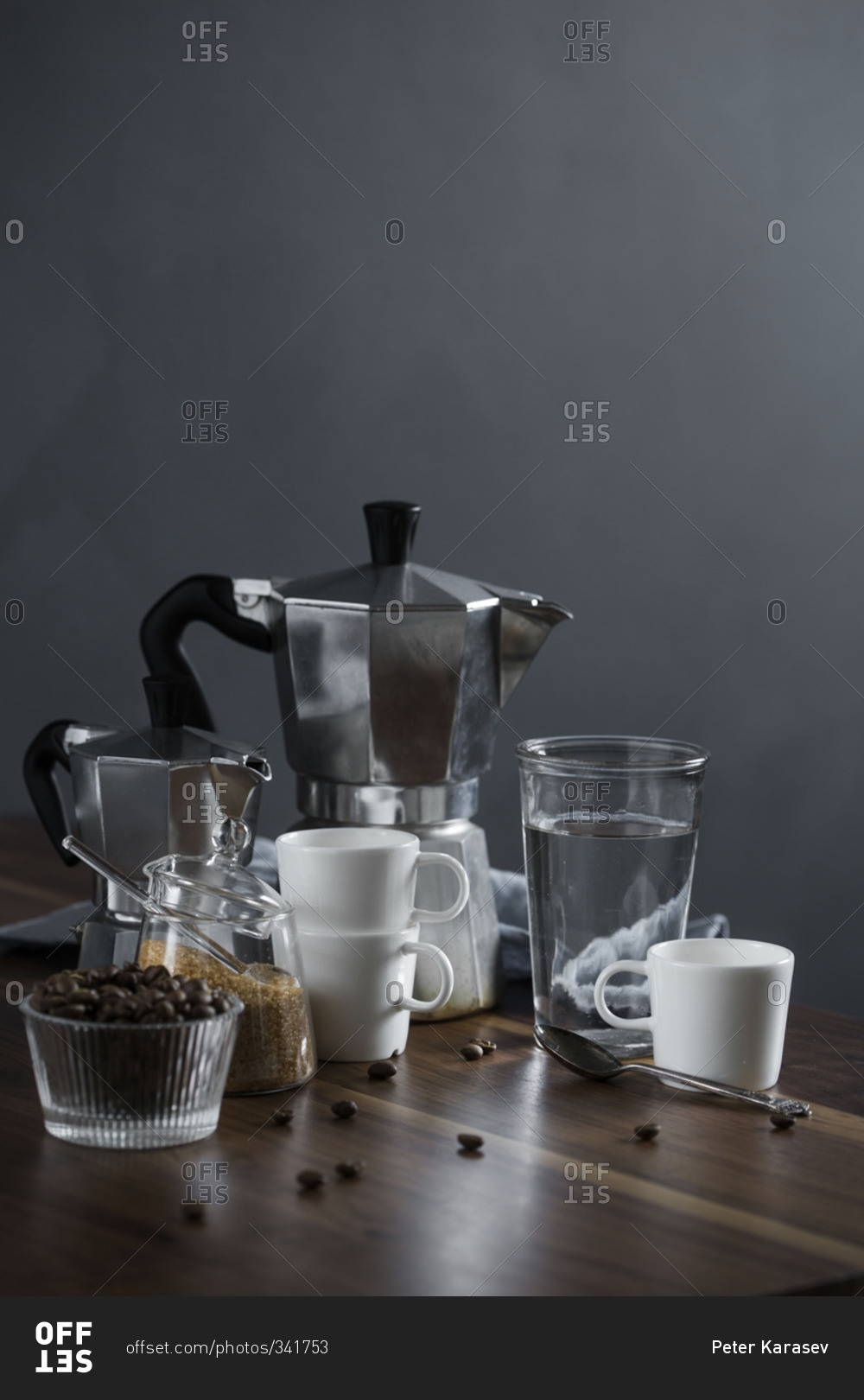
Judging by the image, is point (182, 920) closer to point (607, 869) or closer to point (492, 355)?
point (607, 869)

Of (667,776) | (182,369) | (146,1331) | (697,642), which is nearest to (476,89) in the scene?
(182,369)

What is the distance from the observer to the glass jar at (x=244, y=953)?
2.42ft

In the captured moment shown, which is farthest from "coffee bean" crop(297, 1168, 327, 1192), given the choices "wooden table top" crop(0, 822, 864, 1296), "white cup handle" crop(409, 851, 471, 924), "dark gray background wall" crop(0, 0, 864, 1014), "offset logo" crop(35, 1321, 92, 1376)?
"dark gray background wall" crop(0, 0, 864, 1014)

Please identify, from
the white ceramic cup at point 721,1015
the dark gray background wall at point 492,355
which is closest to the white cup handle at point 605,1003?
the white ceramic cup at point 721,1015

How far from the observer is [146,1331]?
0.54 m

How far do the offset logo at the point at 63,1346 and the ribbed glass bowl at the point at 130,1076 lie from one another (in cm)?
12

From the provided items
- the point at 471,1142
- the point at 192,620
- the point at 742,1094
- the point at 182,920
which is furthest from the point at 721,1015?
the point at 192,620

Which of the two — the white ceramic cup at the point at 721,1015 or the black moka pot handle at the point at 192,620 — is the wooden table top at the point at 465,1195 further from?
the black moka pot handle at the point at 192,620

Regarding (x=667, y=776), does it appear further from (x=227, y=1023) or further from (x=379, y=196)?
(x=379, y=196)

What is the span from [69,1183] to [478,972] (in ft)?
1.11

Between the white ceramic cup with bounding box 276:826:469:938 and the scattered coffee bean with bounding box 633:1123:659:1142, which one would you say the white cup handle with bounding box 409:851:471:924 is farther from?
the scattered coffee bean with bounding box 633:1123:659:1142

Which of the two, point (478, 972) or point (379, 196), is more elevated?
point (379, 196)

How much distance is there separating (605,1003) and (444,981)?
0.10 meters

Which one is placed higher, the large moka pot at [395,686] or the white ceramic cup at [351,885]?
the large moka pot at [395,686]
